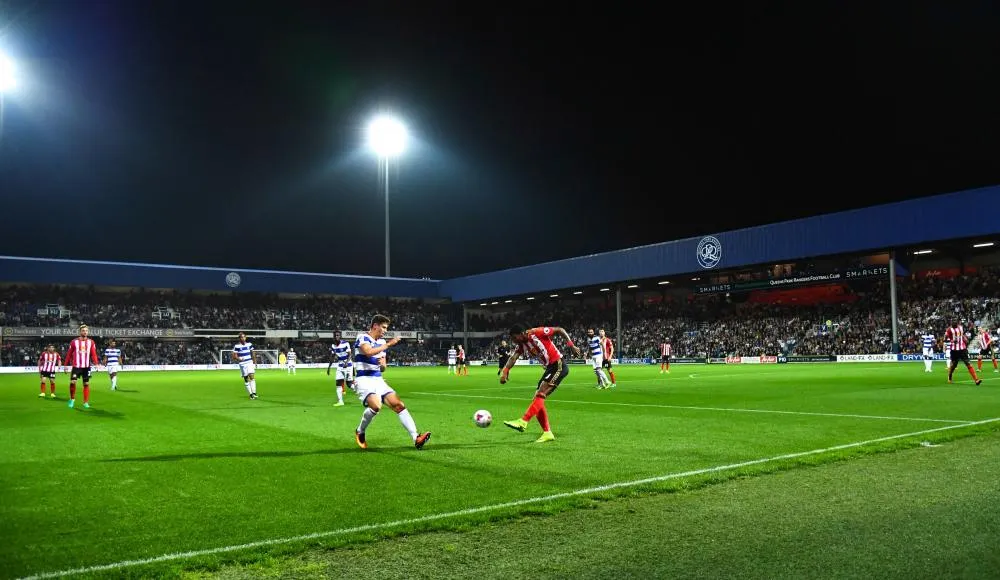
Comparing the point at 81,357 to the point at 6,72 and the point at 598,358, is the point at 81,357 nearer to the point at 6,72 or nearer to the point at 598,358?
the point at 598,358

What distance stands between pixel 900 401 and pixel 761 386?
7135 mm

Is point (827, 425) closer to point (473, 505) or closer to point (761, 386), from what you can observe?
point (473, 505)

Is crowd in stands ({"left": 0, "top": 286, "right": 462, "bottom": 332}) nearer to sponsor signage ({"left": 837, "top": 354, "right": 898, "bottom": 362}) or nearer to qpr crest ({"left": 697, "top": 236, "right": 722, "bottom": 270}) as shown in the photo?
qpr crest ({"left": 697, "top": 236, "right": 722, "bottom": 270})

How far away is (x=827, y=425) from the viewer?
40.4 feet

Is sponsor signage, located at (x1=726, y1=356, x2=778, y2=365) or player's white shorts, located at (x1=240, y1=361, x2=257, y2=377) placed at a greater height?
player's white shorts, located at (x1=240, y1=361, x2=257, y2=377)

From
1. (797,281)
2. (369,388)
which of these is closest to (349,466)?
(369,388)

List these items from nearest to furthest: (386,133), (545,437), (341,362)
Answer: (545,437) → (341,362) → (386,133)

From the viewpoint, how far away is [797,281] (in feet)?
182

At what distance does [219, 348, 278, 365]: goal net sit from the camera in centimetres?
6800

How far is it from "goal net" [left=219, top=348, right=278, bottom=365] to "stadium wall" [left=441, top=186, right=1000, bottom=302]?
2432 centimetres

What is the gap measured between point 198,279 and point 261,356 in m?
9.74

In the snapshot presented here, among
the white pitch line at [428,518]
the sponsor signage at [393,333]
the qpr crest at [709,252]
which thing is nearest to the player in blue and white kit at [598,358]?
the white pitch line at [428,518]

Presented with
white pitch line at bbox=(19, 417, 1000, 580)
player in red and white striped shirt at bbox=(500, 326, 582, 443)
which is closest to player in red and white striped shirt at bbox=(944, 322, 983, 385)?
white pitch line at bbox=(19, 417, 1000, 580)

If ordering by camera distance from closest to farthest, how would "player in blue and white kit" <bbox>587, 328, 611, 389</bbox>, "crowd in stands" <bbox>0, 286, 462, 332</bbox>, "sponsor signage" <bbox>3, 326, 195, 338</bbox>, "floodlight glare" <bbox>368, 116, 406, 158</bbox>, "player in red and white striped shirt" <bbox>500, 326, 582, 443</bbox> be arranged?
"player in red and white striped shirt" <bbox>500, 326, 582, 443</bbox> < "player in blue and white kit" <bbox>587, 328, 611, 389</bbox> < "sponsor signage" <bbox>3, 326, 195, 338</bbox> < "floodlight glare" <bbox>368, 116, 406, 158</bbox> < "crowd in stands" <bbox>0, 286, 462, 332</bbox>
